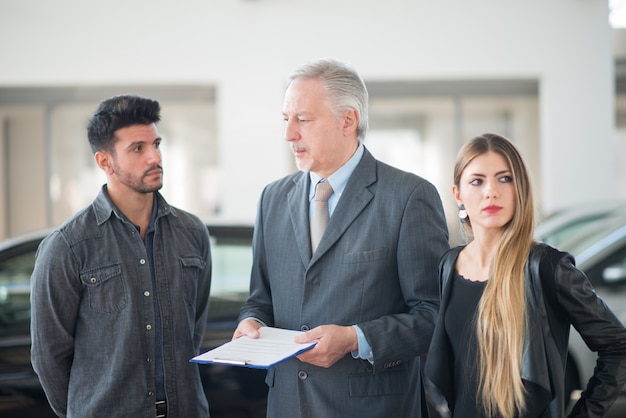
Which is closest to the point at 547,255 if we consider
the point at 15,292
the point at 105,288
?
the point at 105,288

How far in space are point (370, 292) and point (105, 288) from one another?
90 cm

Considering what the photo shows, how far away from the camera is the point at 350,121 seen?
2.56 m

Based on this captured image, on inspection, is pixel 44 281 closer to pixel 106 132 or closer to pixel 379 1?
pixel 106 132

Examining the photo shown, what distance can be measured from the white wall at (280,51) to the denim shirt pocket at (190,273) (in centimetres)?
592

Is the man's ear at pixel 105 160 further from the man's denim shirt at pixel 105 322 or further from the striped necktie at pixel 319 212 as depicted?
the striped necktie at pixel 319 212

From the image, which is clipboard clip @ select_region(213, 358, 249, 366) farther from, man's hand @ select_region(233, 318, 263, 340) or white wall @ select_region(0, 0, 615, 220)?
white wall @ select_region(0, 0, 615, 220)

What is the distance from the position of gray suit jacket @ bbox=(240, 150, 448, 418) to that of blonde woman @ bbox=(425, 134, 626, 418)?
0.53 feet

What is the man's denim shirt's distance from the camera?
8.03ft

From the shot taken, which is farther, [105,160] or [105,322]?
[105,160]

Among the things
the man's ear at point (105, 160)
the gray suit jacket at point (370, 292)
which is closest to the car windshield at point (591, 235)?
the gray suit jacket at point (370, 292)

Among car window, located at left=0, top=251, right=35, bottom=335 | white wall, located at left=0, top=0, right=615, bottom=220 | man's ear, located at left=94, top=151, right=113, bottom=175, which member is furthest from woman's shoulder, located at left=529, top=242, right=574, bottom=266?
white wall, located at left=0, top=0, right=615, bottom=220

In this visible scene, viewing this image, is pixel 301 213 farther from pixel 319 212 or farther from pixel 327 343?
pixel 327 343

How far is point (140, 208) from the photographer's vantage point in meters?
2.67

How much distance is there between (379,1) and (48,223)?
4.92 meters
